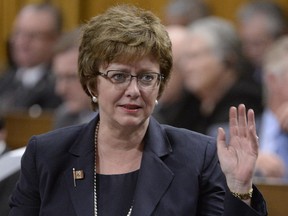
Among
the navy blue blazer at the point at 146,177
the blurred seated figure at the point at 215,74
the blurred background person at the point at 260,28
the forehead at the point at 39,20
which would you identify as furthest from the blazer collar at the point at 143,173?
the forehead at the point at 39,20

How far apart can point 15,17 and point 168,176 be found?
5382mm

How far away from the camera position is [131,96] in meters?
2.42

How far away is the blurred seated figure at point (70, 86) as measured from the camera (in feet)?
16.8

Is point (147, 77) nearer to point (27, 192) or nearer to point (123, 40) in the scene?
point (123, 40)

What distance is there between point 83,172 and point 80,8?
486 cm

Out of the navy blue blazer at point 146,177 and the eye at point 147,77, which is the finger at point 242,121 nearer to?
the navy blue blazer at point 146,177

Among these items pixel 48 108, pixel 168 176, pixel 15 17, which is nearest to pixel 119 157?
pixel 168 176

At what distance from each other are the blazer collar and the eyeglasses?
0.56 feet

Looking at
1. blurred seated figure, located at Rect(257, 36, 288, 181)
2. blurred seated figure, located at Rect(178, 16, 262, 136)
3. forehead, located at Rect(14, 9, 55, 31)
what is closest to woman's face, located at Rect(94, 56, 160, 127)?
blurred seated figure, located at Rect(257, 36, 288, 181)

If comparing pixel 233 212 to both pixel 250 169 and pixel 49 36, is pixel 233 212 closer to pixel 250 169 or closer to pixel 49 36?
pixel 250 169

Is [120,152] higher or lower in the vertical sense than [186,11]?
lower

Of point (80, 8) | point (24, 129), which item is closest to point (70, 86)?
point (24, 129)

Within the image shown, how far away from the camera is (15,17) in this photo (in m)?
7.62

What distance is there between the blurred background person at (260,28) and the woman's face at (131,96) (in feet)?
10.3
